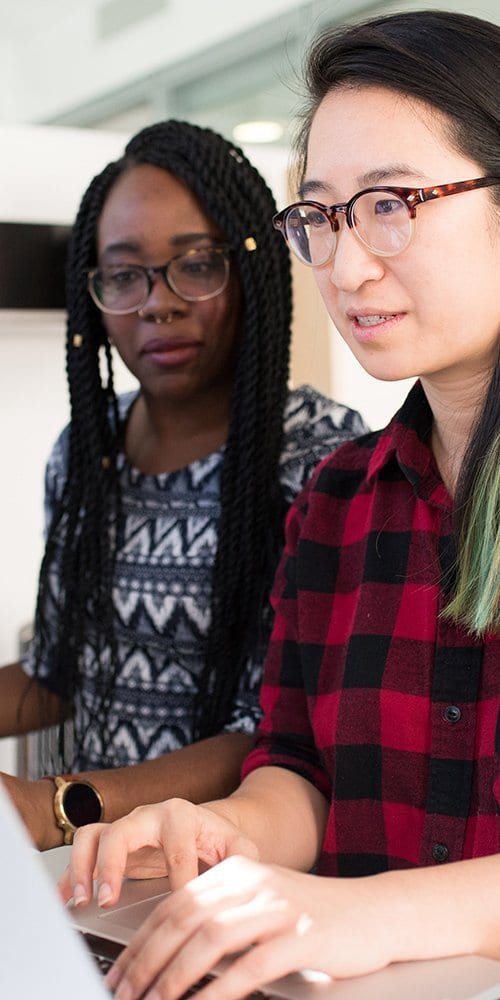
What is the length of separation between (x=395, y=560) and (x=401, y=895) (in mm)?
379

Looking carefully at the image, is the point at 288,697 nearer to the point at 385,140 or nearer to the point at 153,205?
the point at 385,140

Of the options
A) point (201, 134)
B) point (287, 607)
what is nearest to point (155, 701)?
point (287, 607)

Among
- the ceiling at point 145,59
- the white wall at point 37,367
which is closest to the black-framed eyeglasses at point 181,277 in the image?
the white wall at point 37,367

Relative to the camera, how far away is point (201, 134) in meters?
1.53

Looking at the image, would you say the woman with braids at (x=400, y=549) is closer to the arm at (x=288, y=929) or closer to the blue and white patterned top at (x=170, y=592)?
the arm at (x=288, y=929)

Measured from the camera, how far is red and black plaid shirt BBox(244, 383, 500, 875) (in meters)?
0.98

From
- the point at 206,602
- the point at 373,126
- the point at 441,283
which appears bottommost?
the point at 206,602

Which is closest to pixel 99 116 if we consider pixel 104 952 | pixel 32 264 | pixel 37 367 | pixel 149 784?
pixel 37 367

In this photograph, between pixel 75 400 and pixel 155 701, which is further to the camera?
pixel 75 400

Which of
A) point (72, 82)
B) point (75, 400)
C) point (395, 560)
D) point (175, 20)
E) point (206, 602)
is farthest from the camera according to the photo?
point (72, 82)

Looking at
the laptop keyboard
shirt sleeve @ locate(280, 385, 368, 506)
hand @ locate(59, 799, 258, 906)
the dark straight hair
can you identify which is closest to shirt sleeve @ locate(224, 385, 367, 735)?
shirt sleeve @ locate(280, 385, 368, 506)

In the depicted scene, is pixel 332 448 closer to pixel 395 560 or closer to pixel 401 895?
pixel 395 560

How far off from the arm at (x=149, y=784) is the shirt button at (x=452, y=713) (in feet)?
1.18

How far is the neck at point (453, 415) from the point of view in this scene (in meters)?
1.00
